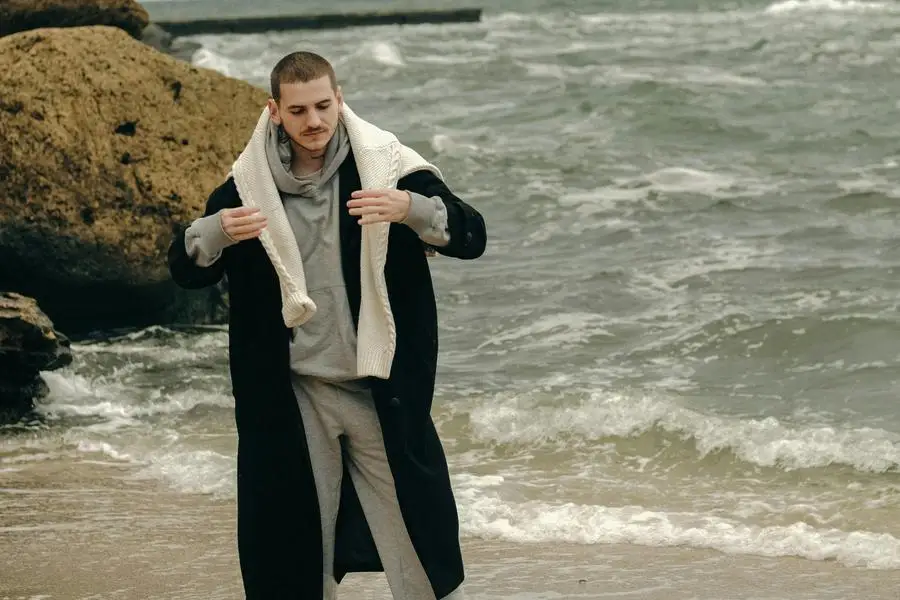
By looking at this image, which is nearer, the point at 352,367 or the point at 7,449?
the point at 352,367

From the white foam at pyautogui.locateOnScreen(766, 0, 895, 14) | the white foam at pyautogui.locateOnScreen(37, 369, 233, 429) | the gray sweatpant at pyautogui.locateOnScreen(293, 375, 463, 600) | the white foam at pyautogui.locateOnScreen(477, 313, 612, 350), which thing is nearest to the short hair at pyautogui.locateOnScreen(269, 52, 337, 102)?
the gray sweatpant at pyautogui.locateOnScreen(293, 375, 463, 600)

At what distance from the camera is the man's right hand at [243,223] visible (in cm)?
352

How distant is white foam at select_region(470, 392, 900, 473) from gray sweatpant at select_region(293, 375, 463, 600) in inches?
154

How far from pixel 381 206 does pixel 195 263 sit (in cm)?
47

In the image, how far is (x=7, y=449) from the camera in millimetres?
7617

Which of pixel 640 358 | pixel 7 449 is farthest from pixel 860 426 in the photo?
pixel 7 449

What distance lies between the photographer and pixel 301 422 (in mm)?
3715

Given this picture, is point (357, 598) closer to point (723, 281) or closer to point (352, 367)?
point (352, 367)

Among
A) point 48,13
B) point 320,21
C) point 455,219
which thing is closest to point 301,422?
point 455,219

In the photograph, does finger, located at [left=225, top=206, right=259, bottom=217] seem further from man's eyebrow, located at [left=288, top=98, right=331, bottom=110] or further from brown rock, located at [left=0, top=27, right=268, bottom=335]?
brown rock, located at [left=0, top=27, right=268, bottom=335]

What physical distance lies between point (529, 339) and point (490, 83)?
16595 millimetres

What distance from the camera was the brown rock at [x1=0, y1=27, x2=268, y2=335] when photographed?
30.2ft

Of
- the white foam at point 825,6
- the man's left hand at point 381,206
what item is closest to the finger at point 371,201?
the man's left hand at point 381,206

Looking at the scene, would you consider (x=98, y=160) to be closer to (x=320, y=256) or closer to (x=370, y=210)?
(x=320, y=256)
